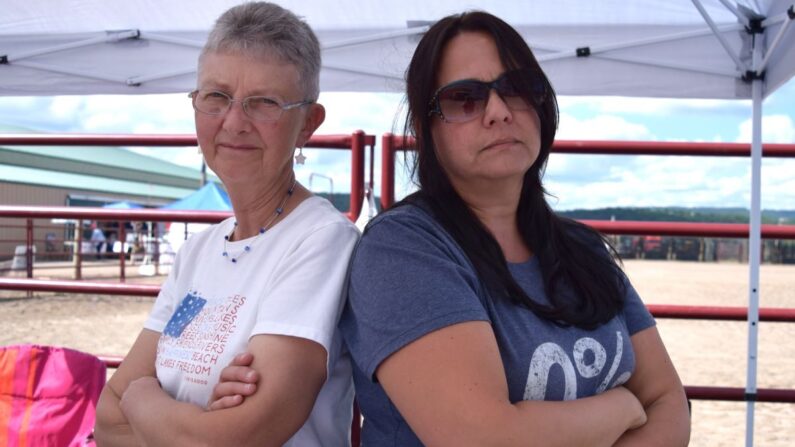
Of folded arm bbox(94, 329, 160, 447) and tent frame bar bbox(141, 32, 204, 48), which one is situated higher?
tent frame bar bbox(141, 32, 204, 48)

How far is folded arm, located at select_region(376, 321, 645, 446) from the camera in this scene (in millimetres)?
1106

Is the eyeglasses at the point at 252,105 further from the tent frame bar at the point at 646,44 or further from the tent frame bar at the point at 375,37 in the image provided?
the tent frame bar at the point at 646,44

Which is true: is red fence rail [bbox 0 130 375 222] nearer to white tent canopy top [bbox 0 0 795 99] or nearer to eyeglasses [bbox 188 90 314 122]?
white tent canopy top [bbox 0 0 795 99]

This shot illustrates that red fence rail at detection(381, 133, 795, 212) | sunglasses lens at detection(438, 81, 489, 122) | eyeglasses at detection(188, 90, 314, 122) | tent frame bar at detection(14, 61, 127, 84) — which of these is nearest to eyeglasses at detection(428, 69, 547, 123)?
sunglasses lens at detection(438, 81, 489, 122)

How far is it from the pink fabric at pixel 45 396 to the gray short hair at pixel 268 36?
4.01ft

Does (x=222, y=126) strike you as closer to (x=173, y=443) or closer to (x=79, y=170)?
(x=173, y=443)

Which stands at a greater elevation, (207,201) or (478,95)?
(478,95)

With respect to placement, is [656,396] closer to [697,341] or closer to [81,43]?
[81,43]

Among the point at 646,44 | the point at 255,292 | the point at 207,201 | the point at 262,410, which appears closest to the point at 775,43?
the point at 646,44

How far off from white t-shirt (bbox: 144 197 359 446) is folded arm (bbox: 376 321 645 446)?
0.70 ft

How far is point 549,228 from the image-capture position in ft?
5.09

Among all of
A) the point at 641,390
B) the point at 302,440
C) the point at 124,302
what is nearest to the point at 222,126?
the point at 302,440

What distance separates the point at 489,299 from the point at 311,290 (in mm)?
337

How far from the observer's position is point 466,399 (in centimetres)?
111
